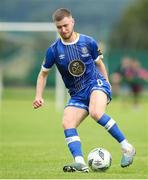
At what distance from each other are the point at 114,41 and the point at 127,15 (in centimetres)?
545

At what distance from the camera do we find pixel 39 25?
36812 millimetres

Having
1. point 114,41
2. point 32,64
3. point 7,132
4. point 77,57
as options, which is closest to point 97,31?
point 114,41

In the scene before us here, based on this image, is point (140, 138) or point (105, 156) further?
point (140, 138)

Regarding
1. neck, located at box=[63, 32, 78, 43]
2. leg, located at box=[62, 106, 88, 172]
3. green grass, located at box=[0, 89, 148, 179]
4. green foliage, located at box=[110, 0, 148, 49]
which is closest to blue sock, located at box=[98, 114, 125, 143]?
leg, located at box=[62, 106, 88, 172]

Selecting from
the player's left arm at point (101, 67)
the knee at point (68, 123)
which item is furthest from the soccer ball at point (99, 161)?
the player's left arm at point (101, 67)

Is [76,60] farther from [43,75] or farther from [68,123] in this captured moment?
[68,123]

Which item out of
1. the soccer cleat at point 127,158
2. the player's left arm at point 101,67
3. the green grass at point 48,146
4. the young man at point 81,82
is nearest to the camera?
the green grass at point 48,146

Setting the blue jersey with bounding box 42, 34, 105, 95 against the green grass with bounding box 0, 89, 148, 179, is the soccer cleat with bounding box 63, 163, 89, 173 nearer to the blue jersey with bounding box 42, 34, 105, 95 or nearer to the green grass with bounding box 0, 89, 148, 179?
the green grass with bounding box 0, 89, 148, 179

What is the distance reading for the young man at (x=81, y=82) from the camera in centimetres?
1093

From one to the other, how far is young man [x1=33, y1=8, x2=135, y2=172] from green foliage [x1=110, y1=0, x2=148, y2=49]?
3022 inches

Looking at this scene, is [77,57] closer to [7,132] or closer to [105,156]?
[105,156]

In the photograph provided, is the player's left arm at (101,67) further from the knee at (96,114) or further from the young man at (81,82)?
the knee at (96,114)

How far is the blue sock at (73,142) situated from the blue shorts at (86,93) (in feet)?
1.33

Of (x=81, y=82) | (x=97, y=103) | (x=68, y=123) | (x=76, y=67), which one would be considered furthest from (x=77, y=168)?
(x=76, y=67)
